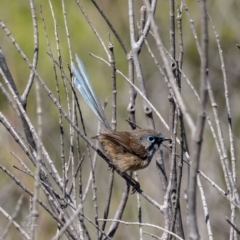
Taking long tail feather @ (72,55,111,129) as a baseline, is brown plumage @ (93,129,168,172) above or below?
below

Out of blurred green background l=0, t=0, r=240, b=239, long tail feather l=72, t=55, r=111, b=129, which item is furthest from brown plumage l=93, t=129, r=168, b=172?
blurred green background l=0, t=0, r=240, b=239

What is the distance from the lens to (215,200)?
797cm

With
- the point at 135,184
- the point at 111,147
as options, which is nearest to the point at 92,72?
the point at 111,147

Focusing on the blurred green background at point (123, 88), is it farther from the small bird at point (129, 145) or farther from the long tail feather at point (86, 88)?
the long tail feather at point (86, 88)

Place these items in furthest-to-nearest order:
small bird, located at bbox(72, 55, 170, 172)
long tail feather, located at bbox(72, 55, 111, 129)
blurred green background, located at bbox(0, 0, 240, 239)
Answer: blurred green background, located at bbox(0, 0, 240, 239) → small bird, located at bbox(72, 55, 170, 172) → long tail feather, located at bbox(72, 55, 111, 129)

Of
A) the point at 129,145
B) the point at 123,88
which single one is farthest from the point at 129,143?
the point at 123,88

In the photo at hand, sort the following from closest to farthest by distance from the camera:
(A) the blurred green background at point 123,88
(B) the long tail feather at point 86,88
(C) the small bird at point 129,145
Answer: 1. (B) the long tail feather at point 86,88
2. (C) the small bird at point 129,145
3. (A) the blurred green background at point 123,88

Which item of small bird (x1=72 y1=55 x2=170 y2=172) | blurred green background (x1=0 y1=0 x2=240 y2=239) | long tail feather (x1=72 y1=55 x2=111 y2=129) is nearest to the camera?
long tail feather (x1=72 y1=55 x2=111 y2=129)

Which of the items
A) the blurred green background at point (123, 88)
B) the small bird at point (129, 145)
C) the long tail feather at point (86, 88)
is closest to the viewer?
the long tail feather at point (86, 88)

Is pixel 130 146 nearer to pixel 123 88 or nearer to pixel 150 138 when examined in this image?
pixel 150 138

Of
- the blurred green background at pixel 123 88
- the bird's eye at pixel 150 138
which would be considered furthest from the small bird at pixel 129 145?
the blurred green background at pixel 123 88

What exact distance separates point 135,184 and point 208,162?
161 inches

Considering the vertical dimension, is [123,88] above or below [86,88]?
above

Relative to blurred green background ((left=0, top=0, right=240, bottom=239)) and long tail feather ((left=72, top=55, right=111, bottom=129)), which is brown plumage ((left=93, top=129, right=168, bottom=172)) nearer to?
long tail feather ((left=72, top=55, right=111, bottom=129))
